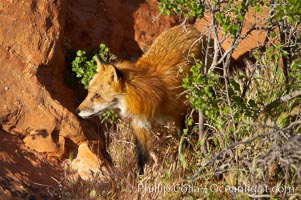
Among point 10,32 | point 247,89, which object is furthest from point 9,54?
point 247,89

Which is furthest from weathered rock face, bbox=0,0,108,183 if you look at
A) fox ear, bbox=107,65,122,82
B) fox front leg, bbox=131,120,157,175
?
fox ear, bbox=107,65,122,82

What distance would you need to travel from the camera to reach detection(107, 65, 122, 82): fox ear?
23.1 feet

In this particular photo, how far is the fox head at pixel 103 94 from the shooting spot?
7.16 meters

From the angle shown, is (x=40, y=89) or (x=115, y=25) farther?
(x=115, y=25)

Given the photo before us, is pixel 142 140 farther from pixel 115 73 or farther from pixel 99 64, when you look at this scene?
pixel 99 64

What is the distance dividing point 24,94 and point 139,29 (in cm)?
323

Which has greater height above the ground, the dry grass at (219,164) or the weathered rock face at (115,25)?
the weathered rock face at (115,25)

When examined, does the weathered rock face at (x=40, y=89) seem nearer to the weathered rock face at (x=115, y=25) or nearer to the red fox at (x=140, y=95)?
the red fox at (x=140, y=95)

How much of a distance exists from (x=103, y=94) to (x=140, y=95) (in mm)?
471

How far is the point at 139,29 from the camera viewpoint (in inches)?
390

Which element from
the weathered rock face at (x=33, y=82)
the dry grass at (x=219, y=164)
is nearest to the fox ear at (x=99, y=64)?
the weathered rock face at (x=33, y=82)

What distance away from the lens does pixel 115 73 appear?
705cm

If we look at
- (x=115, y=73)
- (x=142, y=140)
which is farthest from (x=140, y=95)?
(x=142, y=140)

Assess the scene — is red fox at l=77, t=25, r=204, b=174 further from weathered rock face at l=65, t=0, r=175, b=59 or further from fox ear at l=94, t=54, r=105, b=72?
weathered rock face at l=65, t=0, r=175, b=59
